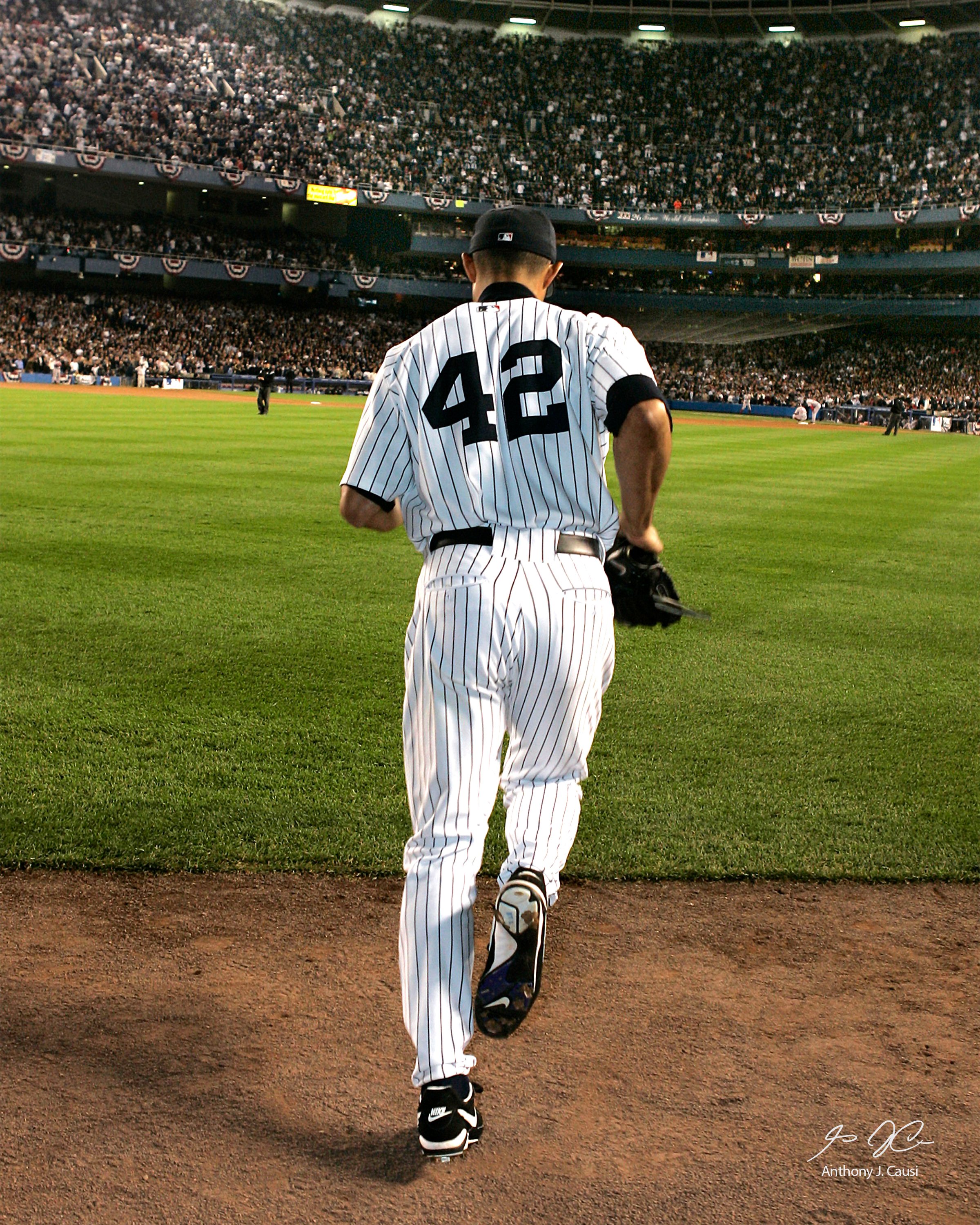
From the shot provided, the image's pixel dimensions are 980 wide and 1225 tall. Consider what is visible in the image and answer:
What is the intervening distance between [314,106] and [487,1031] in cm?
6058

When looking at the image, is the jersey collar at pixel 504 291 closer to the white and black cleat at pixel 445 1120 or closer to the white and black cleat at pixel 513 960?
the white and black cleat at pixel 513 960

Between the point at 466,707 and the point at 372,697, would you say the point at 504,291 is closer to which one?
the point at 466,707

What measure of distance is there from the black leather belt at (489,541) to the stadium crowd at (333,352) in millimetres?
45633

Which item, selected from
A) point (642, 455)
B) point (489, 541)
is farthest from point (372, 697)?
point (642, 455)

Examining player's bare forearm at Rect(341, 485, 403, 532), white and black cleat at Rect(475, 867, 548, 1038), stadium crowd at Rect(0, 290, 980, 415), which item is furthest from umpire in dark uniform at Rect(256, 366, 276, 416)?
white and black cleat at Rect(475, 867, 548, 1038)

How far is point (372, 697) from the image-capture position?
649 centimetres

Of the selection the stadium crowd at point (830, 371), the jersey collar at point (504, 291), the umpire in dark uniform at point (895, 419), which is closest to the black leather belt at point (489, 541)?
the jersey collar at point (504, 291)

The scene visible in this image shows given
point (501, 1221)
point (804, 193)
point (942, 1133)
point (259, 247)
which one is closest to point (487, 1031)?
point (501, 1221)

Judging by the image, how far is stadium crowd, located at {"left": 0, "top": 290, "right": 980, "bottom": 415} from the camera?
47.2m

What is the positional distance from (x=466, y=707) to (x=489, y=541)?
0.41m

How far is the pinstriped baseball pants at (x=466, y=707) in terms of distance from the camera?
2.59m

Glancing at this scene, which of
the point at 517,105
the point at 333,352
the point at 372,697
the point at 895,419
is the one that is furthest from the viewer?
the point at 517,105

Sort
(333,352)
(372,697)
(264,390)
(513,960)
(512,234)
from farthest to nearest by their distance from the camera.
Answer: (333,352) → (264,390) → (372,697) → (512,234) → (513,960)

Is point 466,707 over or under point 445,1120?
over
